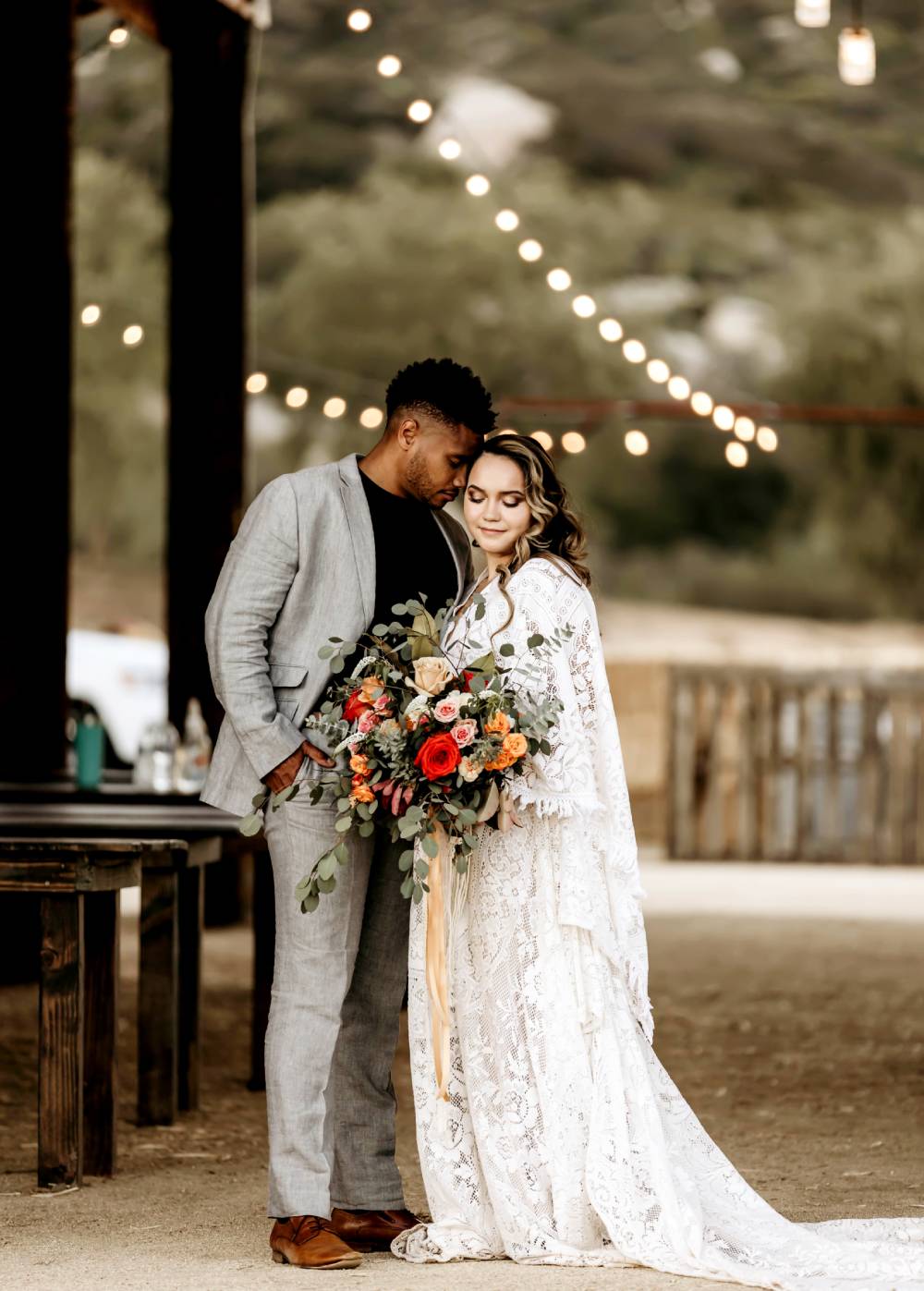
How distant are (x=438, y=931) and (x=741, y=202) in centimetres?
1803

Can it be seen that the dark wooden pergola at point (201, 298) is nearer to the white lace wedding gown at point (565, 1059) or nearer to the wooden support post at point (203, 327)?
the wooden support post at point (203, 327)

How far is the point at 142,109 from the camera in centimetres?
2194

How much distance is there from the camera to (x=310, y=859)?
404 cm

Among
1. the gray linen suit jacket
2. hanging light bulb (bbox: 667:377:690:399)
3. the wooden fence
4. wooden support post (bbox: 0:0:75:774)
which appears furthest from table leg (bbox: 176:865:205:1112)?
the wooden fence

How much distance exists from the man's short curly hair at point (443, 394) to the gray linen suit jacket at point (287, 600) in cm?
18

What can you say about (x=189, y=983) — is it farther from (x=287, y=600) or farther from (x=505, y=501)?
(x=505, y=501)

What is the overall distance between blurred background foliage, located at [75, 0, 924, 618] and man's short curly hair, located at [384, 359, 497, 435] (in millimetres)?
16521

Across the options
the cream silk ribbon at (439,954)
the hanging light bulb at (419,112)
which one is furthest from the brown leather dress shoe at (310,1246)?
the hanging light bulb at (419,112)

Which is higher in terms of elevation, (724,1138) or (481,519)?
(481,519)

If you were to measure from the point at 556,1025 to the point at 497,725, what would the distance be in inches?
26.2

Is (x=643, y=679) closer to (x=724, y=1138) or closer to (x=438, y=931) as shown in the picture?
(x=724, y=1138)

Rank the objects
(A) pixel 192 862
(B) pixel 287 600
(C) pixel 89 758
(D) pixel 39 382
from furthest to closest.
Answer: (D) pixel 39 382 < (C) pixel 89 758 < (A) pixel 192 862 < (B) pixel 287 600

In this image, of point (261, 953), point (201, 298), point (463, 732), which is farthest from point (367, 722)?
point (201, 298)

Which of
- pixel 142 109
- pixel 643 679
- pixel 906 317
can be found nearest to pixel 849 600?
pixel 906 317
